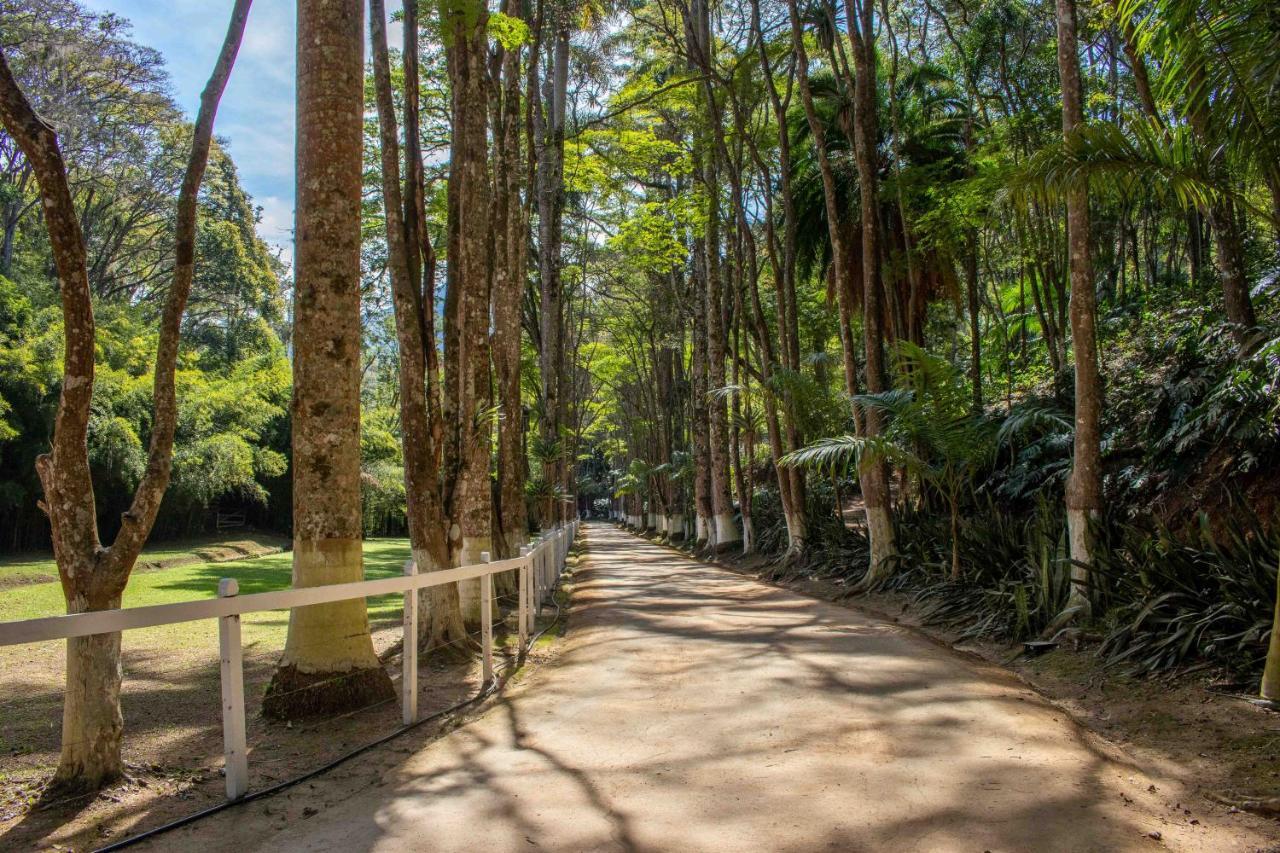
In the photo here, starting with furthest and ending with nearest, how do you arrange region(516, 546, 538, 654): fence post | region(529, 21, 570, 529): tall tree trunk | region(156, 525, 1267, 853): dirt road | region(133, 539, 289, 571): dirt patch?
1. region(133, 539, 289, 571): dirt patch
2. region(529, 21, 570, 529): tall tree trunk
3. region(516, 546, 538, 654): fence post
4. region(156, 525, 1267, 853): dirt road

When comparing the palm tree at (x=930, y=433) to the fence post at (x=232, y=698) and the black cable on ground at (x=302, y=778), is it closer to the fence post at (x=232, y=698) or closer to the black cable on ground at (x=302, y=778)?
the black cable on ground at (x=302, y=778)

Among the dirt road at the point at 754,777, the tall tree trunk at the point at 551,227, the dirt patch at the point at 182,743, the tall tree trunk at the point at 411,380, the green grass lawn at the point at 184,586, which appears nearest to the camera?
the dirt road at the point at 754,777

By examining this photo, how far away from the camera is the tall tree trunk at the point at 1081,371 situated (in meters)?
7.55

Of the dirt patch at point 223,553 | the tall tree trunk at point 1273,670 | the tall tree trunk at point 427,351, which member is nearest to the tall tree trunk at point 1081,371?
the tall tree trunk at point 1273,670

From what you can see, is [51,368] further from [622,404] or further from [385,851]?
[622,404]

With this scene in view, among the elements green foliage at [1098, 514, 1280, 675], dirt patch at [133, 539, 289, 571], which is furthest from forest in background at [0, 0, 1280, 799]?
dirt patch at [133, 539, 289, 571]

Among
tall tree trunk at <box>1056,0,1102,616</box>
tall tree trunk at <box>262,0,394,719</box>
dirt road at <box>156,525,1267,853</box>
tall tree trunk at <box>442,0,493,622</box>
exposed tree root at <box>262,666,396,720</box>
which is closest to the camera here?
dirt road at <box>156,525,1267,853</box>

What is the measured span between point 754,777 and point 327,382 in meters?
3.85

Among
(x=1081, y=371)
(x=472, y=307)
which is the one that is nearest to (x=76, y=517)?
(x=472, y=307)

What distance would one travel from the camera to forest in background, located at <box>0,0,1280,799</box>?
242 inches

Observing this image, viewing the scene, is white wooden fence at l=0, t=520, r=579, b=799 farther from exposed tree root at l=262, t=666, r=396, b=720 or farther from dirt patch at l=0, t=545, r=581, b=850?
exposed tree root at l=262, t=666, r=396, b=720

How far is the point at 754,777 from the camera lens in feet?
13.9

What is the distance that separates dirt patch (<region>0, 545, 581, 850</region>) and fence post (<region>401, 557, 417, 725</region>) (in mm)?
141

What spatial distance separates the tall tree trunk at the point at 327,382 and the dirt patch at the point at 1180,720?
15.9ft
